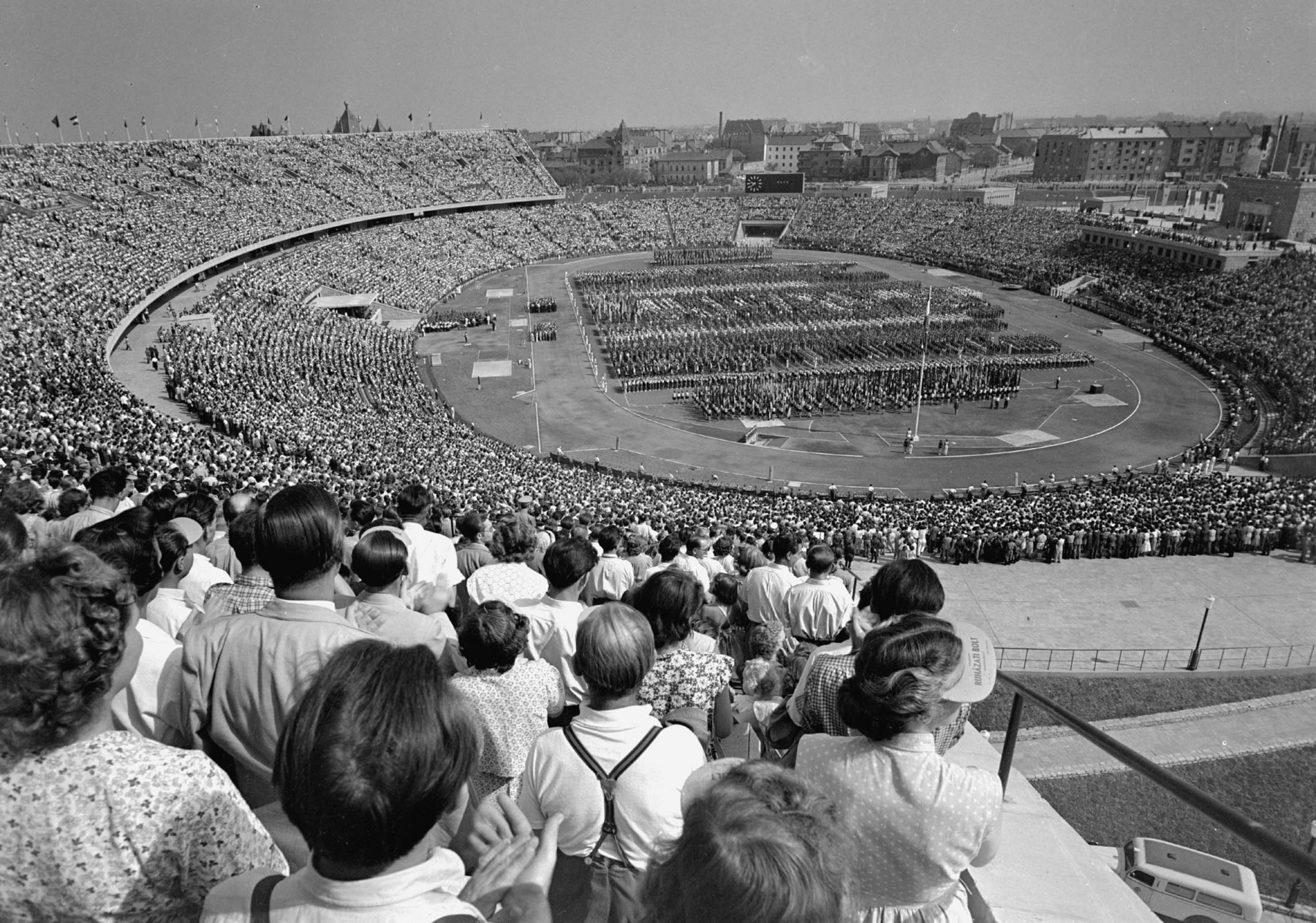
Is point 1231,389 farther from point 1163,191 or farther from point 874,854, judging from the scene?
point 1163,191

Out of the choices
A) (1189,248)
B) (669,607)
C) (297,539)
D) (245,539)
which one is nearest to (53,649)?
(297,539)

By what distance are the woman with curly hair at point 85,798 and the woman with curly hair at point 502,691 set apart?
1.49m

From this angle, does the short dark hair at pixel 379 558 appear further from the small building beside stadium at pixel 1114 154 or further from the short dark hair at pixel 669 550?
the small building beside stadium at pixel 1114 154

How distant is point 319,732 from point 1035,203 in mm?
115172

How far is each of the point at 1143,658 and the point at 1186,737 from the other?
218 cm

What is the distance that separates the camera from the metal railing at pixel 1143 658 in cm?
1584

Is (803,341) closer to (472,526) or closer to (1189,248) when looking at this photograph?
(1189,248)

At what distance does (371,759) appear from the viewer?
82.0 inches

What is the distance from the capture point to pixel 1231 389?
137 ft

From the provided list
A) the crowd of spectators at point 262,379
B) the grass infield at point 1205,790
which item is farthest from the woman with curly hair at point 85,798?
the crowd of spectators at point 262,379

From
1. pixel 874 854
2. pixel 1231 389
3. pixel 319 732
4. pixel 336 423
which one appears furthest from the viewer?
pixel 1231 389

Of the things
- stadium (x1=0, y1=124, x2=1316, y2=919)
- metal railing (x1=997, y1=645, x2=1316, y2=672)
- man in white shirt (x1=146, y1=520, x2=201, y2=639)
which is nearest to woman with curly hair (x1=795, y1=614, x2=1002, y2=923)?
stadium (x1=0, y1=124, x2=1316, y2=919)

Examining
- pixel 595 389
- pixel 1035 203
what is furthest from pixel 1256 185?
pixel 595 389

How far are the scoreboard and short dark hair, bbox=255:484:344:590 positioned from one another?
10107cm
